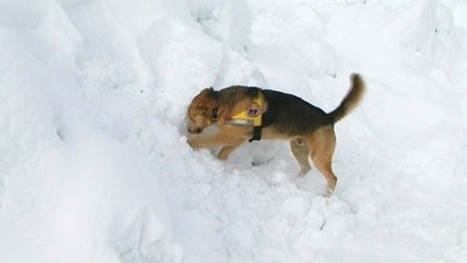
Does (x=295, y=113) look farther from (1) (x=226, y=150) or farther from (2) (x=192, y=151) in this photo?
(2) (x=192, y=151)

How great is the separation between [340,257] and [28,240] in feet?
7.88

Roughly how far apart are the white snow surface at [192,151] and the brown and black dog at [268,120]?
149 mm

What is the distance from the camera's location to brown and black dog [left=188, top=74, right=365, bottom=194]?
15.8ft

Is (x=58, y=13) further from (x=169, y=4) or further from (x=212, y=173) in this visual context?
(x=212, y=173)

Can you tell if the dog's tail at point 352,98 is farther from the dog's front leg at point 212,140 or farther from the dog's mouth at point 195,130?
the dog's mouth at point 195,130

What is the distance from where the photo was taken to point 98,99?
432 cm

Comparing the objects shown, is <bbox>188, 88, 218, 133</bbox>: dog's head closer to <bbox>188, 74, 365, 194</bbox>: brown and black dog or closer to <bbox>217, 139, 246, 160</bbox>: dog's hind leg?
<bbox>188, 74, 365, 194</bbox>: brown and black dog

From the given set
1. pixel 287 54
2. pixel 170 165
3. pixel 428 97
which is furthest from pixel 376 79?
pixel 170 165

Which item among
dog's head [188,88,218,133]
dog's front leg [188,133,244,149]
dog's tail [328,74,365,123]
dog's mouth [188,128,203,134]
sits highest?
dog's head [188,88,218,133]

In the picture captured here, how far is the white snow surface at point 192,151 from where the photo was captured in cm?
350

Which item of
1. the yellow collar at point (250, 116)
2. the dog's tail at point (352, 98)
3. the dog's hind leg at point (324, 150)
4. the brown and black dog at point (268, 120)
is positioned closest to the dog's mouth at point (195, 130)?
the brown and black dog at point (268, 120)

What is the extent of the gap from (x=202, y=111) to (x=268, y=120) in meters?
0.61

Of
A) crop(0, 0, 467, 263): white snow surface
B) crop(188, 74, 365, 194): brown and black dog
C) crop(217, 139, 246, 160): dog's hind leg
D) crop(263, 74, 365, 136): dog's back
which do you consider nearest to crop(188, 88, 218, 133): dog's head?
crop(188, 74, 365, 194): brown and black dog

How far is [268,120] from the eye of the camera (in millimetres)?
5031
